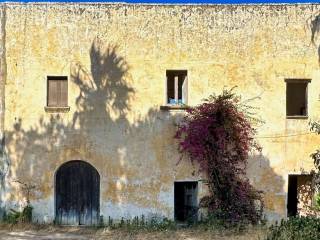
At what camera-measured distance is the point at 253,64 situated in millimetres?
17969

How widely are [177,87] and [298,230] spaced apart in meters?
8.57

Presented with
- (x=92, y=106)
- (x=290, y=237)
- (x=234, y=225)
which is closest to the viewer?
(x=290, y=237)

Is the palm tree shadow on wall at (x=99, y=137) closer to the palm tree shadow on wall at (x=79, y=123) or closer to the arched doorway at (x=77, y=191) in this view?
the palm tree shadow on wall at (x=79, y=123)

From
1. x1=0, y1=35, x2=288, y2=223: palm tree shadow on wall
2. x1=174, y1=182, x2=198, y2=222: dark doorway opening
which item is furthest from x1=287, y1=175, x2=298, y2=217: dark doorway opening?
x1=0, y1=35, x2=288, y2=223: palm tree shadow on wall

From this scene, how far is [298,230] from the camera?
1049 centimetres

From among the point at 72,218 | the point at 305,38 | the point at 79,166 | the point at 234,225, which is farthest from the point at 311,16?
the point at 72,218

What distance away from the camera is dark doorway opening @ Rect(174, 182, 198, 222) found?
17.9 m

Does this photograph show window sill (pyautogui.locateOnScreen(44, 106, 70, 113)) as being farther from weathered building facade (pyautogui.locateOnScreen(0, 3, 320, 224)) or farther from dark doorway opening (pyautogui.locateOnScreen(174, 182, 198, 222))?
dark doorway opening (pyautogui.locateOnScreen(174, 182, 198, 222))

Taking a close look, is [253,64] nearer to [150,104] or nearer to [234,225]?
[150,104]

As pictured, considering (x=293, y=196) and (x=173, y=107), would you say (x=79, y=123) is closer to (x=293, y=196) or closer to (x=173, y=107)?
(x=173, y=107)

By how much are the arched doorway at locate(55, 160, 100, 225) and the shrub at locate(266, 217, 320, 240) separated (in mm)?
8045

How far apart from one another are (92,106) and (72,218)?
378cm

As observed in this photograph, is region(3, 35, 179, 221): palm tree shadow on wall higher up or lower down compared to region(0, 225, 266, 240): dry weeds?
higher up

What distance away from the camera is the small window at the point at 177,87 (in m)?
18.0
